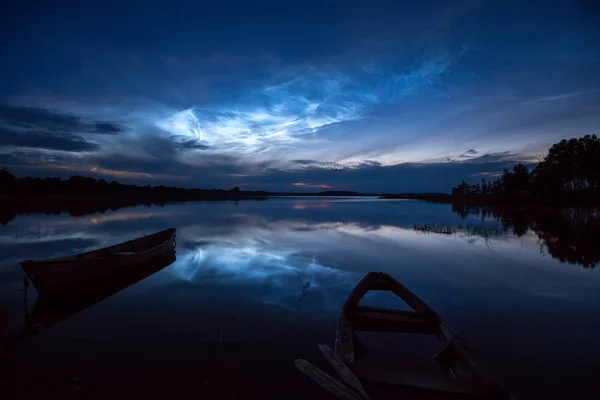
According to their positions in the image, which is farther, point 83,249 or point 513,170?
point 513,170

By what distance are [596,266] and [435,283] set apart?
8.36m

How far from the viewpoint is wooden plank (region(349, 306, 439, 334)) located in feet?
19.8

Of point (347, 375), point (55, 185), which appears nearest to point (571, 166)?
point (347, 375)

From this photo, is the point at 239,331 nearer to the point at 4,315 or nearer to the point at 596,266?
the point at 4,315

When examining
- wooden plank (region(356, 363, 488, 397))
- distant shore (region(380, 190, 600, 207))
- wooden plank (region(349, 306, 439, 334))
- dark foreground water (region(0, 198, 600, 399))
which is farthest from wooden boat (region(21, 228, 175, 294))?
distant shore (region(380, 190, 600, 207))

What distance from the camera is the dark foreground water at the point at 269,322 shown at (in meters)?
4.90

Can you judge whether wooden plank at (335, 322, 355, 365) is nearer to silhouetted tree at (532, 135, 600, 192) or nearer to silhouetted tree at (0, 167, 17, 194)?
silhouetted tree at (532, 135, 600, 192)

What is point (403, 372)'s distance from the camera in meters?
4.32

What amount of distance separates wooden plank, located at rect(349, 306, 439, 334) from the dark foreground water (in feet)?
1.48

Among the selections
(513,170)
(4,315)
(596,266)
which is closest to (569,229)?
(596,266)

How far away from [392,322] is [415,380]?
7.08 ft

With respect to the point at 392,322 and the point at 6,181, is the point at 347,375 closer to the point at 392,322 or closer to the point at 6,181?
the point at 392,322

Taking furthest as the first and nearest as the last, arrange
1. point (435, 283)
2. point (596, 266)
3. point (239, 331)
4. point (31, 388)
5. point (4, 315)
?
point (596, 266) < point (435, 283) < point (4, 315) < point (239, 331) < point (31, 388)

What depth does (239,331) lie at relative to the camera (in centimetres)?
682
